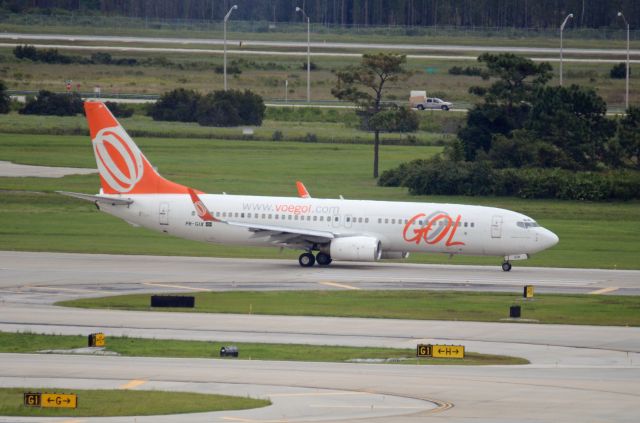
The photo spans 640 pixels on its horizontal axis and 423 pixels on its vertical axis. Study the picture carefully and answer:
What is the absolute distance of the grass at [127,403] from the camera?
28.0m

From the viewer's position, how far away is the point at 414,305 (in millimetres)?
48344

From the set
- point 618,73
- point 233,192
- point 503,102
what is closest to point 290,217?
point 233,192

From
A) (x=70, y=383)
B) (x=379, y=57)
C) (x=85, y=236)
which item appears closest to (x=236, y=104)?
(x=379, y=57)

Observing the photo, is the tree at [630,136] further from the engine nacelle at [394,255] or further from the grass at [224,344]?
the grass at [224,344]

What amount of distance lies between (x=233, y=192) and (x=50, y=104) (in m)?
48.4

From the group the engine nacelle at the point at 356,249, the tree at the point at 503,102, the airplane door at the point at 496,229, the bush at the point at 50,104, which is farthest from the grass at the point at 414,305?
the bush at the point at 50,104

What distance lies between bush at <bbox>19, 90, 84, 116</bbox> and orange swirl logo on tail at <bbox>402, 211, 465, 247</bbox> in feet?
249

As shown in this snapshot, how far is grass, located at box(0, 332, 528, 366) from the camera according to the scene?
119ft

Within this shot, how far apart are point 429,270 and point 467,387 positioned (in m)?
28.8

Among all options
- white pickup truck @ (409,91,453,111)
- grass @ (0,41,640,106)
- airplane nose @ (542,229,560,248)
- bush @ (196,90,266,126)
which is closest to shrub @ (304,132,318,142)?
bush @ (196,90,266,126)

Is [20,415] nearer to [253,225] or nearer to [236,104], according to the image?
[253,225]

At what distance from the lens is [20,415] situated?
90.8 feet

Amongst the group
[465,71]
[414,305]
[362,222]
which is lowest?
[414,305]

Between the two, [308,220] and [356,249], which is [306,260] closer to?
[308,220]
